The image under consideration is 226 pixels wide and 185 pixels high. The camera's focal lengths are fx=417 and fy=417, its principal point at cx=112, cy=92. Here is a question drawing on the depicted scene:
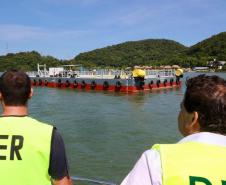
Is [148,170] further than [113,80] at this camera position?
No

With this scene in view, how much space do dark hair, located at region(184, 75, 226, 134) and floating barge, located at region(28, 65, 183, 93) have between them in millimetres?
31417

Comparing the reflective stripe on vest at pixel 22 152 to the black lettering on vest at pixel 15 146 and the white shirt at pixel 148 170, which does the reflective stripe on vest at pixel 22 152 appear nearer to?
the black lettering on vest at pixel 15 146

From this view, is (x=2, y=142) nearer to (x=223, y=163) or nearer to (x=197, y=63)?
(x=223, y=163)

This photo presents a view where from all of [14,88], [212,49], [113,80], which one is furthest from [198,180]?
[212,49]

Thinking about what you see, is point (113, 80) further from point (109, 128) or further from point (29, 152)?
point (29, 152)

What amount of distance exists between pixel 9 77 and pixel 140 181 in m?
1.14

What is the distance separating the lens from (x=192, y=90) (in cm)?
183

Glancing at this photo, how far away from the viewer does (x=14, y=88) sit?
239cm

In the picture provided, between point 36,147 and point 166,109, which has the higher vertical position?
point 36,147

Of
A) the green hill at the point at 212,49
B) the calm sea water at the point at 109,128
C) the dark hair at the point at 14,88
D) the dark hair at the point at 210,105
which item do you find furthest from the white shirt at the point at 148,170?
the green hill at the point at 212,49

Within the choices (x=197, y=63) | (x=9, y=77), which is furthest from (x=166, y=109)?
(x=197, y=63)

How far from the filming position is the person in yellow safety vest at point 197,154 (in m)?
1.62

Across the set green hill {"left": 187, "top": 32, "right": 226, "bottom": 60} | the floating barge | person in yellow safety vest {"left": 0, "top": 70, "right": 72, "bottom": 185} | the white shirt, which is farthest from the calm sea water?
green hill {"left": 187, "top": 32, "right": 226, "bottom": 60}

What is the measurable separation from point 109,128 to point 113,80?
18261 millimetres
